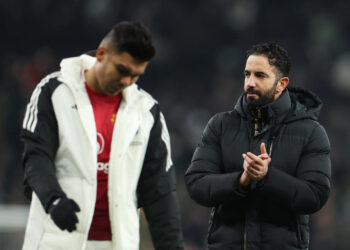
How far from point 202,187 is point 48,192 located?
41.6 inches

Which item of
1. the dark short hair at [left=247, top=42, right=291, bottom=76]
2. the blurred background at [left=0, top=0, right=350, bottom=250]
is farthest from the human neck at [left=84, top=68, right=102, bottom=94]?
the blurred background at [left=0, top=0, right=350, bottom=250]

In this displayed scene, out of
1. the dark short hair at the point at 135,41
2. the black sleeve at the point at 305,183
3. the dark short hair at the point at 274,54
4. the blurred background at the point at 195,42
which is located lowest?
the black sleeve at the point at 305,183

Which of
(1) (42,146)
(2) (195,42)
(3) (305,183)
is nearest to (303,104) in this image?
(3) (305,183)

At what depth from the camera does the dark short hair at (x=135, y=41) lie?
381 cm

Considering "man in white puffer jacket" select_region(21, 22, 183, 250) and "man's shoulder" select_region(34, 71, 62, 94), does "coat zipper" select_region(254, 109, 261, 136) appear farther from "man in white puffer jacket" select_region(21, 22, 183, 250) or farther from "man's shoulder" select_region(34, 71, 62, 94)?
"man's shoulder" select_region(34, 71, 62, 94)

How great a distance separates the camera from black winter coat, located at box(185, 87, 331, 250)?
430 cm

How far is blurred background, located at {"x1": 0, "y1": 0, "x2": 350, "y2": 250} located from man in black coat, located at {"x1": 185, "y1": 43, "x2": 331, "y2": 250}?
6968mm

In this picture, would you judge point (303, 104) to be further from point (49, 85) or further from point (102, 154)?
point (49, 85)

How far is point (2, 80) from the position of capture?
11828 mm

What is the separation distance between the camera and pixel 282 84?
4617mm

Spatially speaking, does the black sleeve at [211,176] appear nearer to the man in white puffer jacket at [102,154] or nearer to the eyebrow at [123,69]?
the man in white puffer jacket at [102,154]

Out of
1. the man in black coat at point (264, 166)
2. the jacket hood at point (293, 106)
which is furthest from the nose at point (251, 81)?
the jacket hood at point (293, 106)

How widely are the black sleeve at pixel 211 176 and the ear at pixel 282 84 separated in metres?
0.35

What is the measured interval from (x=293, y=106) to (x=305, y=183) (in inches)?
20.4
